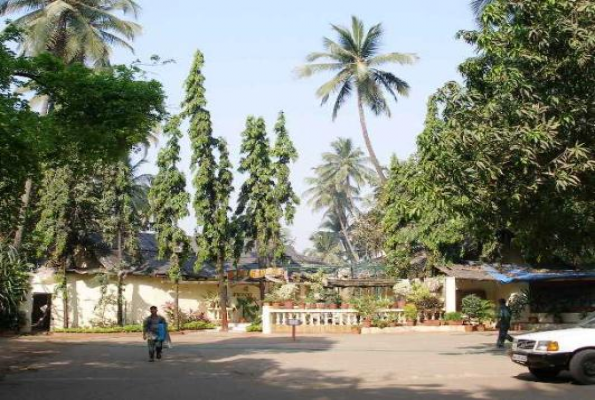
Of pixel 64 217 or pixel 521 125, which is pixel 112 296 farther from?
pixel 521 125

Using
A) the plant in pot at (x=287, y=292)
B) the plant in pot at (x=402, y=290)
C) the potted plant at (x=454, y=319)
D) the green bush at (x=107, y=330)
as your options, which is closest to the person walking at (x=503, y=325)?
the potted plant at (x=454, y=319)

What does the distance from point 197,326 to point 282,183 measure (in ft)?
27.4

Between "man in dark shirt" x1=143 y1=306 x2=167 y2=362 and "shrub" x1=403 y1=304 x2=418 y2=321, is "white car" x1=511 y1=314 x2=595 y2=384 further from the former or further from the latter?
"shrub" x1=403 y1=304 x2=418 y2=321

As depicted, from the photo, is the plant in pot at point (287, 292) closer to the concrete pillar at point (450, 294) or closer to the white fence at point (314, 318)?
the white fence at point (314, 318)

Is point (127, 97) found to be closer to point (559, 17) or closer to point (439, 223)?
point (559, 17)

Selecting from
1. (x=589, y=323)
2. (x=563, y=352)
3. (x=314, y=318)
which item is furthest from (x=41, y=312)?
(x=563, y=352)

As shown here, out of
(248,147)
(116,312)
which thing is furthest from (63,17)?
(116,312)

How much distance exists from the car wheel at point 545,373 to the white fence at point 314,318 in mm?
16002

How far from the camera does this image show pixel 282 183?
35.7 m

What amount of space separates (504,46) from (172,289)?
25.1 metres

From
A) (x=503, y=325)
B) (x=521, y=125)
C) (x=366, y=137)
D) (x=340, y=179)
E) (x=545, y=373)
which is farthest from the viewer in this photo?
(x=340, y=179)

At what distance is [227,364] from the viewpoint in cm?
1617

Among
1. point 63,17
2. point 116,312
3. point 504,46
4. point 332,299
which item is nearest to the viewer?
point 504,46

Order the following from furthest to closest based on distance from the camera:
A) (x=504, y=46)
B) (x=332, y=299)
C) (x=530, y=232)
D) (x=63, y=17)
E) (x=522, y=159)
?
(x=332, y=299) → (x=63, y=17) → (x=530, y=232) → (x=504, y=46) → (x=522, y=159)
